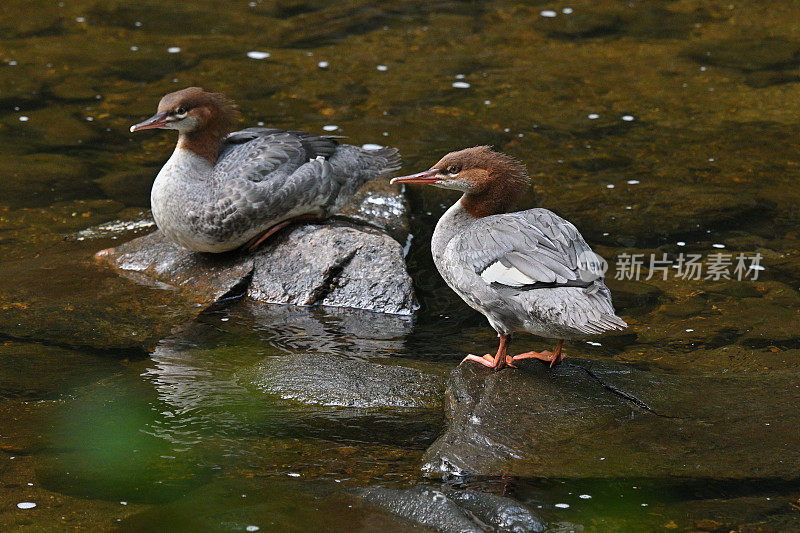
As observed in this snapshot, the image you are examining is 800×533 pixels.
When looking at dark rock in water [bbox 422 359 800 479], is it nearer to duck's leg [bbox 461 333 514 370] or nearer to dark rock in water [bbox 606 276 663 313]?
duck's leg [bbox 461 333 514 370]

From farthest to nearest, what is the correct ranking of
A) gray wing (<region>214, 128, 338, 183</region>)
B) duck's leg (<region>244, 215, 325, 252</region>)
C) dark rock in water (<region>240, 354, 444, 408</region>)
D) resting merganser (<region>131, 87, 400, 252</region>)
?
duck's leg (<region>244, 215, 325, 252</region>), gray wing (<region>214, 128, 338, 183</region>), resting merganser (<region>131, 87, 400, 252</region>), dark rock in water (<region>240, 354, 444, 408</region>)

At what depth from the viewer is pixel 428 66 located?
10289mm

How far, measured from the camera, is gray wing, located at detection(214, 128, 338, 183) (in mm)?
5875

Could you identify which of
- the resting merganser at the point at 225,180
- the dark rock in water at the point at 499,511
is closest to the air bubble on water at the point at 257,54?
the resting merganser at the point at 225,180

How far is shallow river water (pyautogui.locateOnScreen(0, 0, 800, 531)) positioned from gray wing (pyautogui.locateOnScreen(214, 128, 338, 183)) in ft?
2.87

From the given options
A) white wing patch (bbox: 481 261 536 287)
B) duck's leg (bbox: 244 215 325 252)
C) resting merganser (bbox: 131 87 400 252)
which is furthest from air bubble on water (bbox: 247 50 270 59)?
white wing patch (bbox: 481 261 536 287)

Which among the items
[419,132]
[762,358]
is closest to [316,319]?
[762,358]

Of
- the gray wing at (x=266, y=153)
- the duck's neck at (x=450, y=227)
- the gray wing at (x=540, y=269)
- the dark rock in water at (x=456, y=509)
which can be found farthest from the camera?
the gray wing at (x=266, y=153)

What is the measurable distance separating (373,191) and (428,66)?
365 centimetres

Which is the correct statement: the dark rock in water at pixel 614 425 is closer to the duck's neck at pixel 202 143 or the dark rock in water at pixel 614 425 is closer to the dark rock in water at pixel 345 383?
the dark rock in water at pixel 345 383

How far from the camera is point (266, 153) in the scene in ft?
19.6

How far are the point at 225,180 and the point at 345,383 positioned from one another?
189 centimetres

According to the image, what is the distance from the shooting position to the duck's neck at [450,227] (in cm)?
490

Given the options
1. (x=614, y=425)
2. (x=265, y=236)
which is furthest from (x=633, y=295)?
(x=265, y=236)
